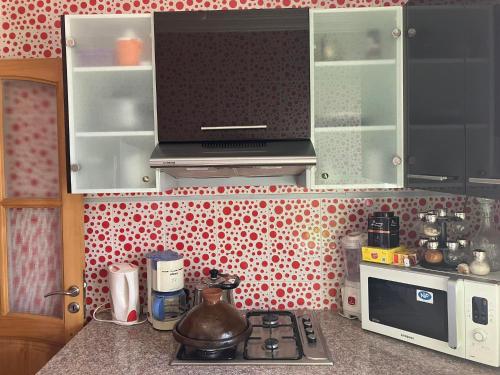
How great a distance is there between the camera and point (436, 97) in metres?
1.69

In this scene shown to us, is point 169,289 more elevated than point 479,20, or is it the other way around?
point 479,20

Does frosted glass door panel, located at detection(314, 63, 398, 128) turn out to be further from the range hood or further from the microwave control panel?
the microwave control panel

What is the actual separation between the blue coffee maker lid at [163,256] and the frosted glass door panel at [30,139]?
0.58m

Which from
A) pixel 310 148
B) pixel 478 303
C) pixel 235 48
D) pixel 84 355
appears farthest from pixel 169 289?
pixel 478 303

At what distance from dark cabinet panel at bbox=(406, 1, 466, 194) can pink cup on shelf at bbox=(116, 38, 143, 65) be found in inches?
42.8

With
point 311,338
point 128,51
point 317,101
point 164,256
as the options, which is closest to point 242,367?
point 311,338

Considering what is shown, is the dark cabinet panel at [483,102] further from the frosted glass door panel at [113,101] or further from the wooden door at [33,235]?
the wooden door at [33,235]

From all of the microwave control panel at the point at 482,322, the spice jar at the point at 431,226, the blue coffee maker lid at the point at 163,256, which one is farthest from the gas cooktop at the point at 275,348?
the spice jar at the point at 431,226

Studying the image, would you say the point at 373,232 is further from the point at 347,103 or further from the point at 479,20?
the point at 479,20

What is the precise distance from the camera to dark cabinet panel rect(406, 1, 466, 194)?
157 cm

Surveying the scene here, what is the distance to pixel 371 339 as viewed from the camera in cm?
188

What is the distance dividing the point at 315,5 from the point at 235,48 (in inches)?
22.9

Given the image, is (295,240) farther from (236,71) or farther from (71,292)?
(71,292)

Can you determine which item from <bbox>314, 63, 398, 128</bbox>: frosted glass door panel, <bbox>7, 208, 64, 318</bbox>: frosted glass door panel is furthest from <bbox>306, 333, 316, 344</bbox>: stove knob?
<bbox>7, 208, 64, 318</bbox>: frosted glass door panel
